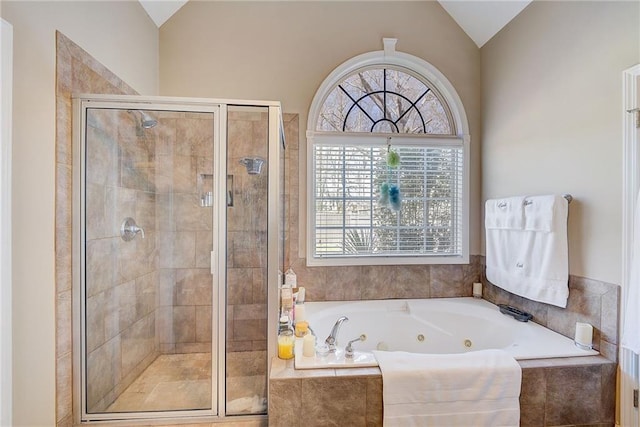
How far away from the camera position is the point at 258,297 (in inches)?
71.4

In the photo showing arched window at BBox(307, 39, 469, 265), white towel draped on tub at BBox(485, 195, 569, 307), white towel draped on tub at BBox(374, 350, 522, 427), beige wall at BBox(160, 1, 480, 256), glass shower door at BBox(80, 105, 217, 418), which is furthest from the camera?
arched window at BBox(307, 39, 469, 265)

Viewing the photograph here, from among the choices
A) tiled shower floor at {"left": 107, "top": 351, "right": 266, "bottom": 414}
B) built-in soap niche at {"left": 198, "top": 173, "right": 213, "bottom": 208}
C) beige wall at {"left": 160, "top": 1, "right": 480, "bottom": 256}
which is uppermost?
beige wall at {"left": 160, "top": 1, "right": 480, "bottom": 256}

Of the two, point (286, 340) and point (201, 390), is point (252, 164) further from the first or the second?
point (201, 390)

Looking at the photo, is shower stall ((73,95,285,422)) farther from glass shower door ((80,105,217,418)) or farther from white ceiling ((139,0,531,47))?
white ceiling ((139,0,531,47))

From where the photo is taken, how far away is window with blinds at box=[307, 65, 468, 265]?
2637 mm

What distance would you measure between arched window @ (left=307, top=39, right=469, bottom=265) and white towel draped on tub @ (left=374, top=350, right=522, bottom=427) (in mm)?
1199

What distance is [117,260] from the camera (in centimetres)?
190

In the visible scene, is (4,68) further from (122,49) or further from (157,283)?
(157,283)

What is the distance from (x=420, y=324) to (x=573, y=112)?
1739 millimetres

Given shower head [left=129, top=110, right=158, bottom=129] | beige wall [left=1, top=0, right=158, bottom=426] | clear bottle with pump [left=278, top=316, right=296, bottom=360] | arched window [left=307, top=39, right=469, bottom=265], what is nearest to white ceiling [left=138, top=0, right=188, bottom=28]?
beige wall [left=1, top=0, right=158, bottom=426]

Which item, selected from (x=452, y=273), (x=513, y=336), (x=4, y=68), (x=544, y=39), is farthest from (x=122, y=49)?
(x=513, y=336)

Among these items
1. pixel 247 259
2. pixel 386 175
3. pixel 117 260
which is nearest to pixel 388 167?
pixel 386 175

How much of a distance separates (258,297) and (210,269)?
0.32m

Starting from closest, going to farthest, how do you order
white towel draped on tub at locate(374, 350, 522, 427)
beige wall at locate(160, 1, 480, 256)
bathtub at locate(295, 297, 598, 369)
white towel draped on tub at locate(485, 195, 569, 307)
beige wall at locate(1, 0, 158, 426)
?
beige wall at locate(1, 0, 158, 426)
white towel draped on tub at locate(374, 350, 522, 427)
white towel draped on tub at locate(485, 195, 569, 307)
bathtub at locate(295, 297, 598, 369)
beige wall at locate(160, 1, 480, 256)
